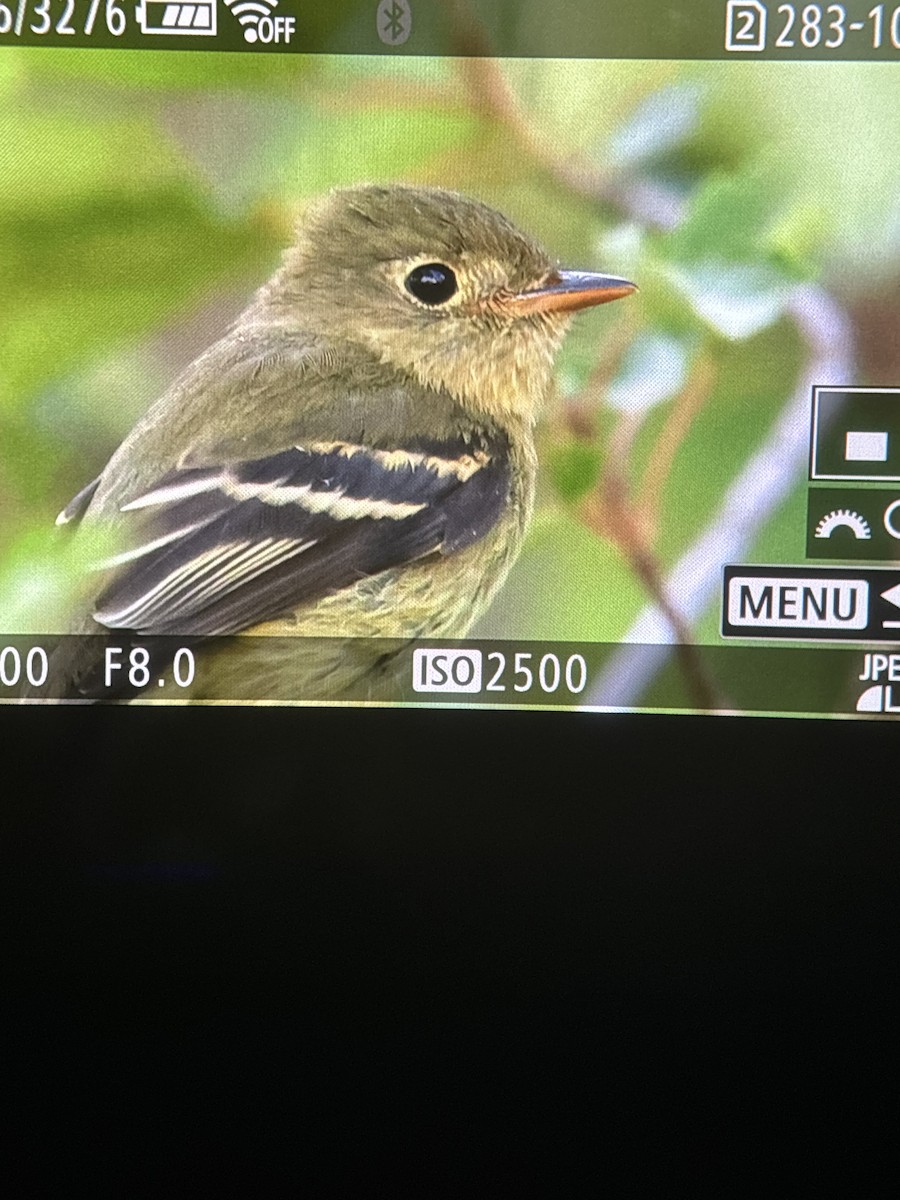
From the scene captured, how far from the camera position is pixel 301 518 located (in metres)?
1.39

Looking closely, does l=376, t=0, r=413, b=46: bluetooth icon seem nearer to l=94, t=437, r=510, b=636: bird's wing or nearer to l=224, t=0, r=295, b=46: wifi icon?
l=224, t=0, r=295, b=46: wifi icon

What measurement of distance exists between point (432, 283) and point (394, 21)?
263 mm

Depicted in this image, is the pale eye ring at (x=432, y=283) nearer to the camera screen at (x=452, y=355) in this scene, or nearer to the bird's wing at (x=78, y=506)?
the camera screen at (x=452, y=355)

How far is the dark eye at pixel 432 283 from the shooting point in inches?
53.9

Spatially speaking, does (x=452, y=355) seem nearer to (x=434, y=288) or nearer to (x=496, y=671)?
(x=434, y=288)

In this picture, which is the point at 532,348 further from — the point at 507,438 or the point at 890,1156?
the point at 890,1156

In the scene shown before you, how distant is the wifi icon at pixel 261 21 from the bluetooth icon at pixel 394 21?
0.09 metres

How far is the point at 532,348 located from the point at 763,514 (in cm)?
30

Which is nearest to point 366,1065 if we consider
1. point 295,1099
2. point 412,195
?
point 295,1099

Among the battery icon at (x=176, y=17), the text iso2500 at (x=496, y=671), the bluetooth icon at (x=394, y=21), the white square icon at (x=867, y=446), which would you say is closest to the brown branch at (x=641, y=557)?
the text iso2500 at (x=496, y=671)

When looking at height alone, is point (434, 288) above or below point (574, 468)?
above

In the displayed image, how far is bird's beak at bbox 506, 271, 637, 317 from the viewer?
1.38 m

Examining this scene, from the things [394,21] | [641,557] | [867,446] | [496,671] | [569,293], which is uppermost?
[394,21]
